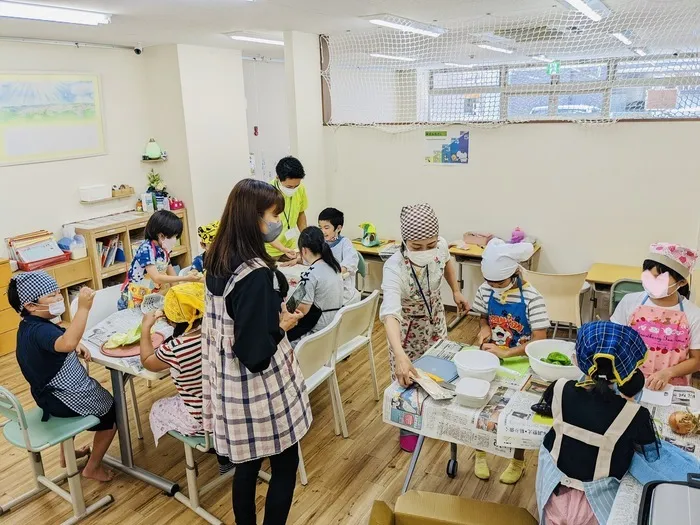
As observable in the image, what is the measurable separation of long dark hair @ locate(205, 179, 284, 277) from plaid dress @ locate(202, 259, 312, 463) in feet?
0.45

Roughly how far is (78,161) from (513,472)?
191 inches

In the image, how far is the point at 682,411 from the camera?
1948 millimetres

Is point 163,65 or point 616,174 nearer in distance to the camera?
point 616,174

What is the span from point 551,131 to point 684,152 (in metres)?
0.98

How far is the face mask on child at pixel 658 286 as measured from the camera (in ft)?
8.23

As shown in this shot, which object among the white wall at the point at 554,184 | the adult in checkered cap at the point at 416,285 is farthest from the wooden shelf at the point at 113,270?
the adult in checkered cap at the point at 416,285

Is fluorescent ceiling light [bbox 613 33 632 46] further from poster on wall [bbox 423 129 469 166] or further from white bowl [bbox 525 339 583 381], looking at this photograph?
white bowl [bbox 525 339 583 381]

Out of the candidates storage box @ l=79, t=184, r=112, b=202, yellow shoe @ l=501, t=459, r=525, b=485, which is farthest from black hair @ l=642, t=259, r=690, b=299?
storage box @ l=79, t=184, r=112, b=202

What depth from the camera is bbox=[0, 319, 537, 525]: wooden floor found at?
276cm

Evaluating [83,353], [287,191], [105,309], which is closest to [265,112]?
[287,191]

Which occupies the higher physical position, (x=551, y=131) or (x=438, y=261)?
(x=551, y=131)

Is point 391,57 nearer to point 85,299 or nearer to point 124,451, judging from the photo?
point 85,299

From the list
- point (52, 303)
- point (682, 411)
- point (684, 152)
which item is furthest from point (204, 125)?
point (682, 411)

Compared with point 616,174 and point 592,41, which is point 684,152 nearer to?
point 616,174
